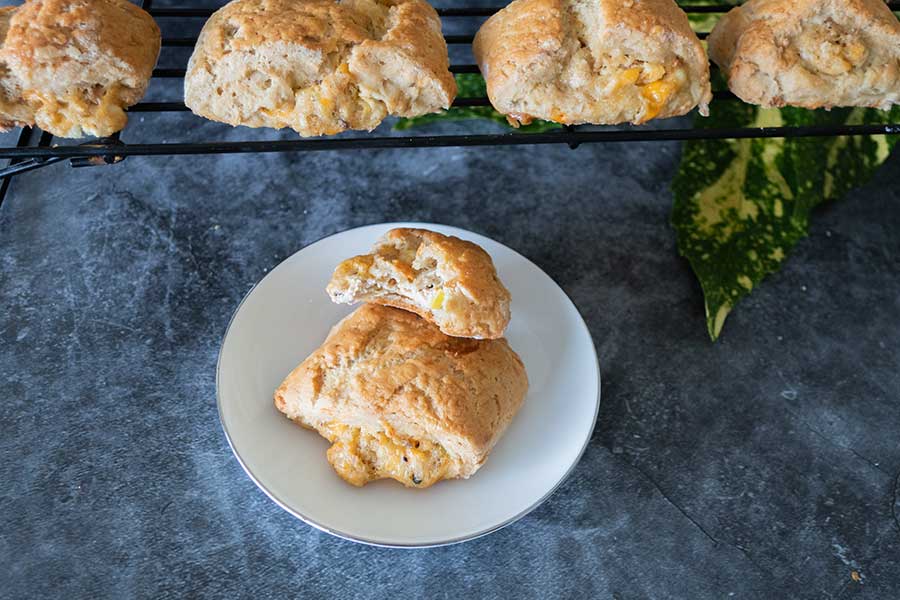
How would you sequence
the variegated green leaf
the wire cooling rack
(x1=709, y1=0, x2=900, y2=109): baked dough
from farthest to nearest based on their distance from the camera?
the variegated green leaf
(x1=709, y1=0, x2=900, y2=109): baked dough
the wire cooling rack

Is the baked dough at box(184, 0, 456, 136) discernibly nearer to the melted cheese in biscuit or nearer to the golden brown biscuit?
the golden brown biscuit

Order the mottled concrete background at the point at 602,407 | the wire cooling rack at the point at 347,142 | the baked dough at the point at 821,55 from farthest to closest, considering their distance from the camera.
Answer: the mottled concrete background at the point at 602,407 → the baked dough at the point at 821,55 → the wire cooling rack at the point at 347,142

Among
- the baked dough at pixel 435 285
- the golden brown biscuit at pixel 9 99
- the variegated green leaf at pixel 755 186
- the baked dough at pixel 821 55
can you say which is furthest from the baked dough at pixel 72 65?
the variegated green leaf at pixel 755 186

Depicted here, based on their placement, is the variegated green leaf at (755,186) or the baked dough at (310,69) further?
the variegated green leaf at (755,186)

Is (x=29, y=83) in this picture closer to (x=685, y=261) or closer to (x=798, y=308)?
(x=685, y=261)

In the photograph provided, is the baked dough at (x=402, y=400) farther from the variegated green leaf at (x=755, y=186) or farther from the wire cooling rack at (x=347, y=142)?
the variegated green leaf at (x=755, y=186)

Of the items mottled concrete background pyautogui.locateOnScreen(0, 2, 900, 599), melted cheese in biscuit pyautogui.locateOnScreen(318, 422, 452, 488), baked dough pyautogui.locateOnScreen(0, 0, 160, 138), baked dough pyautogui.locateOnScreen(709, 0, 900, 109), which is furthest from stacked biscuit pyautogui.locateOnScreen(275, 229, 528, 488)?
baked dough pyautogui.locateOnScreen(709, 0, 900, 109)
